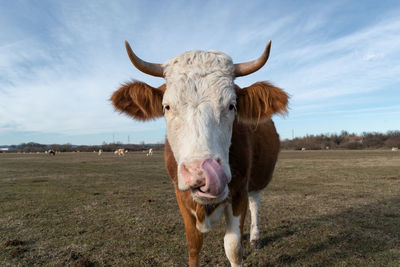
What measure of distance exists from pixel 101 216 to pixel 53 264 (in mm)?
2318

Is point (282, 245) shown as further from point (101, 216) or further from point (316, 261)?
point (101, 216)

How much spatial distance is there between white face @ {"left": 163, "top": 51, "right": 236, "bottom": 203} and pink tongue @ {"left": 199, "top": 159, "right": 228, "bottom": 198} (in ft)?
0.21

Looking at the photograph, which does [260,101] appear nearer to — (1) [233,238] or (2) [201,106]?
(2) [201,106]

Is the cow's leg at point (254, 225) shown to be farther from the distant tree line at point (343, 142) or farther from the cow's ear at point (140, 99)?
the distant tree line at point (343, 142)

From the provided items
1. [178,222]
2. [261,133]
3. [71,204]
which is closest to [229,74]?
[261,133]

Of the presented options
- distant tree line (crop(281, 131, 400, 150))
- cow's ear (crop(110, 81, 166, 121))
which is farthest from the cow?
distant tree line (crop(281, 131, 400, 150))

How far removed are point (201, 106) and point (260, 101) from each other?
1.00 m

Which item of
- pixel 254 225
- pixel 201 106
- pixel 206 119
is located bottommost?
pixel 254 225

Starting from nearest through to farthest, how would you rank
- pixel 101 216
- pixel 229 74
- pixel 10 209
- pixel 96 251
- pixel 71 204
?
pixel 229 74 < pixel 96 251 < pixel 101 216 < pixel 10 209 < pixel 71 204

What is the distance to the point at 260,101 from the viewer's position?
2.84 meters

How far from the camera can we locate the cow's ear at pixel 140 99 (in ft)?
9.14

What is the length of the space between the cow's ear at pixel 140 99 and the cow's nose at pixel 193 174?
1.26m

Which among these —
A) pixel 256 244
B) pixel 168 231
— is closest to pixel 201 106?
pixel 256 244

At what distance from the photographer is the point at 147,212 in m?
6.11
